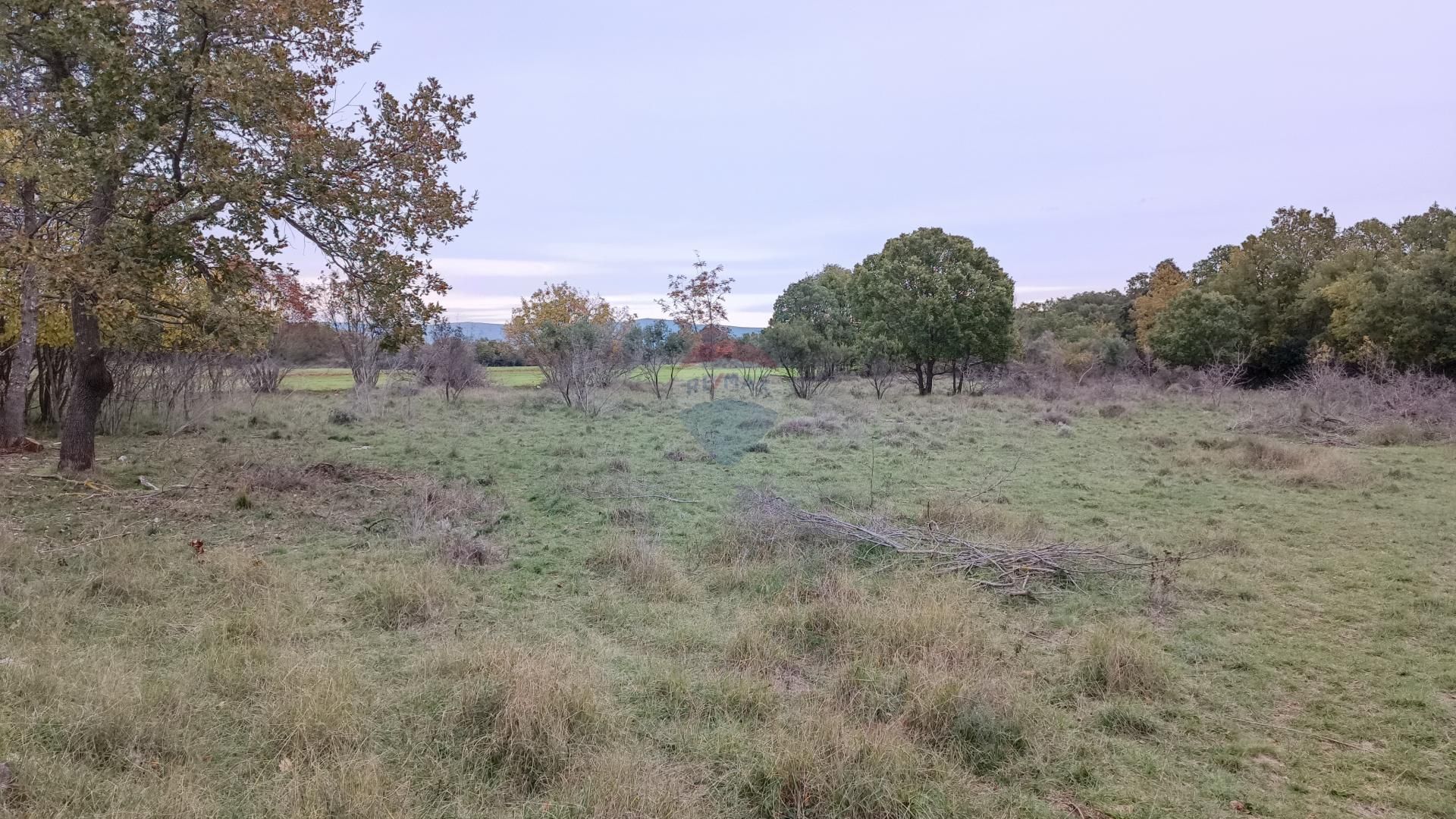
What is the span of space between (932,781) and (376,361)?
23.0m

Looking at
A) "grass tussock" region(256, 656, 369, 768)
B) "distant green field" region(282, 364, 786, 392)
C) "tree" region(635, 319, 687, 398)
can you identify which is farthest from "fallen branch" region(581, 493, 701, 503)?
"distant green field" region(282, 364, 786, 392)

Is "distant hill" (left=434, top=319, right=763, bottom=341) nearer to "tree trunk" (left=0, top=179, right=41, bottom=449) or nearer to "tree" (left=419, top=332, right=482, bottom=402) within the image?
"tree" (left=419, top=332, right=482, bottom=402)

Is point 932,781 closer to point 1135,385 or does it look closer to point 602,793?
point 602,793

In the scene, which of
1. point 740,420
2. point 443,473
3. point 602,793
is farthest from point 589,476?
point 740,420

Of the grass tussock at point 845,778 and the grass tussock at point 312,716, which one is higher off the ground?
the grass tussock at point 312,716

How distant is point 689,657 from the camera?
4.32 m

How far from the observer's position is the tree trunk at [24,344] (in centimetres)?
822

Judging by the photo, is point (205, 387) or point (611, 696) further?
point (205, 387)

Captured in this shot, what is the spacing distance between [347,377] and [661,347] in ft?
58.5

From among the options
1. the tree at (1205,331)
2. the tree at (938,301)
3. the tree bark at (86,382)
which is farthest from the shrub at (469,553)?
the tree at (1205,331)

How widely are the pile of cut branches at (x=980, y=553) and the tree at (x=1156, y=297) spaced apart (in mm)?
35966

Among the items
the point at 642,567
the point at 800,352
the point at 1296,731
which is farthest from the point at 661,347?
the point at 1296,731

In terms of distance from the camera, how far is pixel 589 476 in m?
10.3

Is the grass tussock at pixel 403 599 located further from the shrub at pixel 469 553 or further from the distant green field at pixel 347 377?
the distant green field at pixel 347 377
